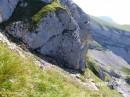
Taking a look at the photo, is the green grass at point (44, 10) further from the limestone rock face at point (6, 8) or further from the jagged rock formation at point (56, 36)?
the limestone rock face at point (6, 8)

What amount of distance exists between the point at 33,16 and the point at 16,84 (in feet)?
278

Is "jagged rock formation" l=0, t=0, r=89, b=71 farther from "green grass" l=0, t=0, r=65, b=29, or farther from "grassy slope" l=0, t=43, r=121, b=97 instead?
"grassy slope" l=0, t=43, r=121, b=97

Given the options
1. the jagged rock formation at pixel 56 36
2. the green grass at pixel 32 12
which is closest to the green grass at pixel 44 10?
the green grass at pixel 32 12

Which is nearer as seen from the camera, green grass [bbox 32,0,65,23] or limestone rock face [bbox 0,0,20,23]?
limestone rock face [bbox 0,0,20,23]

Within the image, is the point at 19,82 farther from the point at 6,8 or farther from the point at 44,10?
the point at 44,10

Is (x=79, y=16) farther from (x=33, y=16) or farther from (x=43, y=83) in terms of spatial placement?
(x=43, y=83)

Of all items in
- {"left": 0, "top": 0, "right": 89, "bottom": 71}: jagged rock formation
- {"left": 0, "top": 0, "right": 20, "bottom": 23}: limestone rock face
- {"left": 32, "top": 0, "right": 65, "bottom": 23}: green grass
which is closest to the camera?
{"left": 0, "top": 0, "right": 20, "bottom": 23}: limestone rock face

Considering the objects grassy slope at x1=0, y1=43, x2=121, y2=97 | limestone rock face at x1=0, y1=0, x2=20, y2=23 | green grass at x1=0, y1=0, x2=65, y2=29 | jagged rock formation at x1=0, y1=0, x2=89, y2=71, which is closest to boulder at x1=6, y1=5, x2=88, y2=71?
jagged rock formation at x1=0, y1=0, x2=89, y2=71

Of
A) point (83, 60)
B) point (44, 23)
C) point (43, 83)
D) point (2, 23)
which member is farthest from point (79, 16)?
point (43, 83)

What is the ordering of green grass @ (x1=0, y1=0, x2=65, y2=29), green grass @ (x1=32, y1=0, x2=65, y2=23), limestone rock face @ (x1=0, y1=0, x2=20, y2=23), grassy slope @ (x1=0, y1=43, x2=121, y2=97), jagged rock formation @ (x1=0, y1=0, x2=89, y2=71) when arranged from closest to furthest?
grassy slope @ (x1=0, y1=43, x2=121, y2=97) → limestone rock face @ (x1=0, y1=0, x2=20, y2=23) → jagged rock formation @ (x1=0, y1=0, x2=89, y2=71) → green grass @ (x1=0, y1=0, x2=65, y2=29) → green grass @ (x1=32, y1=0, x2=65, y2=23)

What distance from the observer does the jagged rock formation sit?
286ft

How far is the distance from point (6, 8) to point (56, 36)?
1650cm

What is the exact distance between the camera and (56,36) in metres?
95.8

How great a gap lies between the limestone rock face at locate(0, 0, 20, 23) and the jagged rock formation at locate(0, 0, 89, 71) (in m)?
1.90
